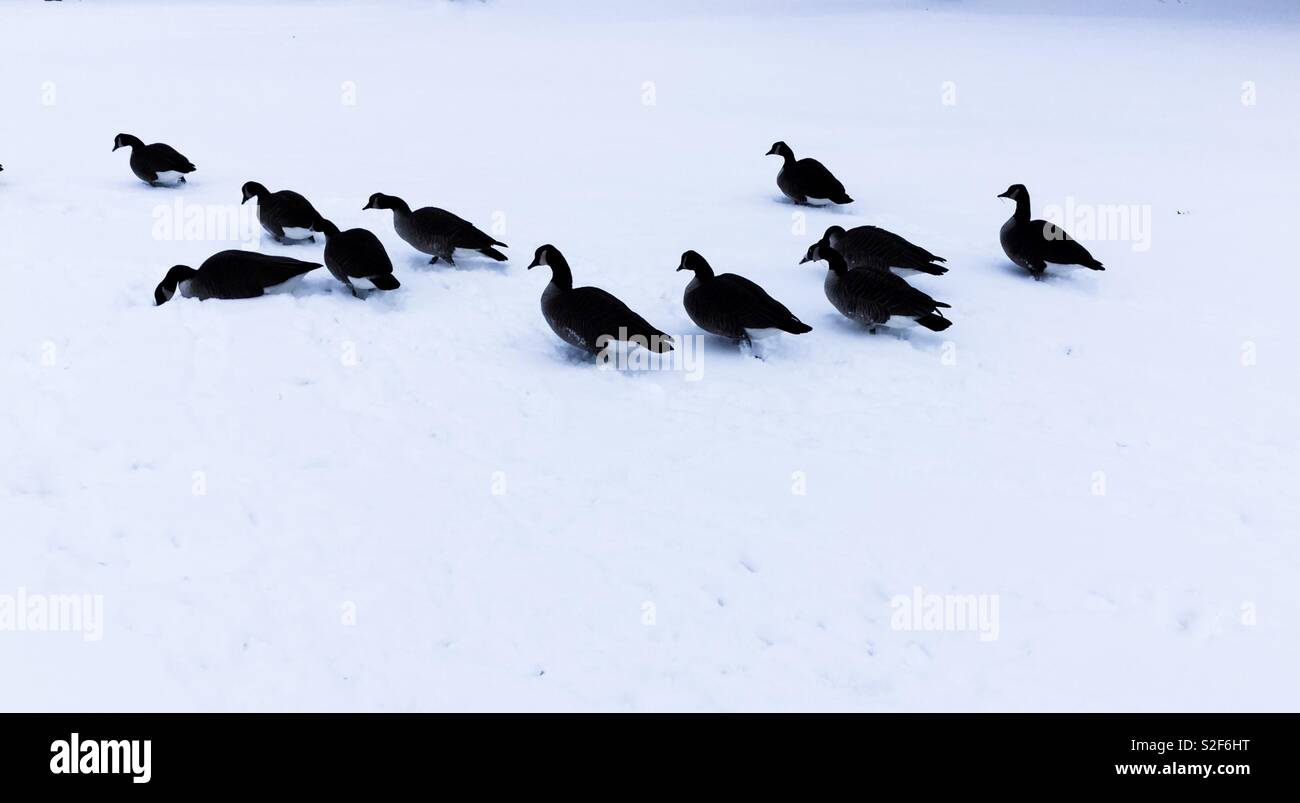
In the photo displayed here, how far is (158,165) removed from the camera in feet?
41.2

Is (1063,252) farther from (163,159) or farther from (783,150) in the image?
(163,159)

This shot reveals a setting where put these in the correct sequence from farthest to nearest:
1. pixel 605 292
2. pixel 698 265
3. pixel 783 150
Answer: pixel 783 150 < pixel 698 265 < pixel 605 292

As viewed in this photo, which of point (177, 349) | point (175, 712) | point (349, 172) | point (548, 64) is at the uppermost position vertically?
point (548, 64)

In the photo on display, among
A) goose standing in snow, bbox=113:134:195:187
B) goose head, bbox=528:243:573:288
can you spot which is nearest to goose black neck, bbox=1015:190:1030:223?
goose head, bbox=528:243:573:288

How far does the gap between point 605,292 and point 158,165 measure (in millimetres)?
7149

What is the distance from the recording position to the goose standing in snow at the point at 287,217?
418 inches

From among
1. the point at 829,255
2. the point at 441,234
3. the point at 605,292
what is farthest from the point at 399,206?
the point at 829,255

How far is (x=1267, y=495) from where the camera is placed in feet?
23.3

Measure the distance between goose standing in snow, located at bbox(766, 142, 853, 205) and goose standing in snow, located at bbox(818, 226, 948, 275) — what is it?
100 inches

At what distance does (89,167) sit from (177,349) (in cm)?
716

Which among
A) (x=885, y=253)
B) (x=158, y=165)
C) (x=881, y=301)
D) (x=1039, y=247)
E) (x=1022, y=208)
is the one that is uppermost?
(x=158, y=165)

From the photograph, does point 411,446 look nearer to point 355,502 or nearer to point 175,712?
point 355,502

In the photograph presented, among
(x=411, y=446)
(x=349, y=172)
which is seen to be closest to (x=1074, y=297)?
(x=411, y=446)

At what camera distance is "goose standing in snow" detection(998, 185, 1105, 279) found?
1082 cm
